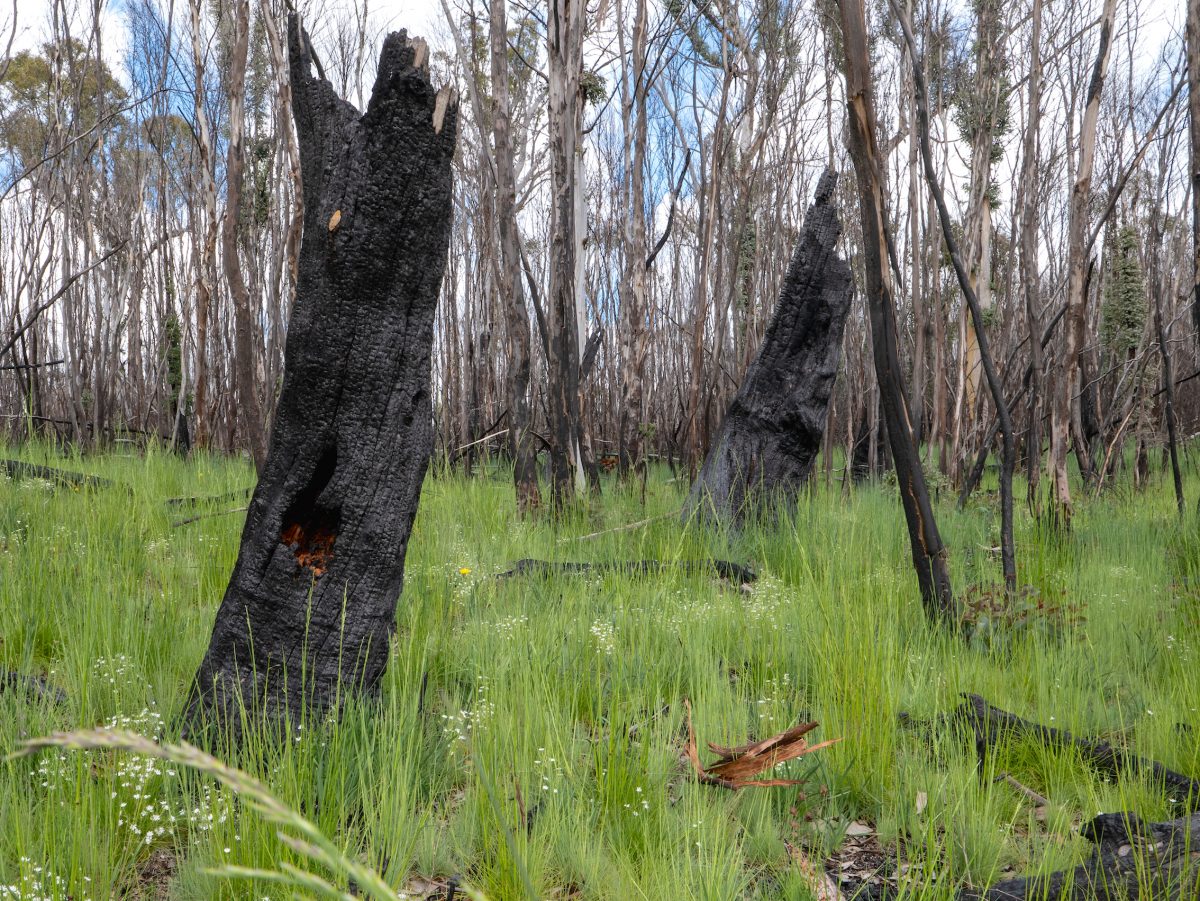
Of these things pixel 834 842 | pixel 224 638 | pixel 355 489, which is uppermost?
pixel 355 489

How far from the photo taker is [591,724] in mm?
2605

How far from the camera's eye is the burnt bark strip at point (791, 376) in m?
5.19

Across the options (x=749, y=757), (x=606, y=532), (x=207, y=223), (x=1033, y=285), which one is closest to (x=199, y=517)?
(x=606, y=532)

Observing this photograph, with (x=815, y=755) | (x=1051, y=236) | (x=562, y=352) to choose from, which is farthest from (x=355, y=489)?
(x=1051, y=236)

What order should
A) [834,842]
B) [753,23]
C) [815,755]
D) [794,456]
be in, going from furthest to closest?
[753,23]
[794,456]
[815,755]
[834,842]

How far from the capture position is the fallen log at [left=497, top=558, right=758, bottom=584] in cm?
387

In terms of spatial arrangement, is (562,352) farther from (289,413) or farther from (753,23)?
(753,23)

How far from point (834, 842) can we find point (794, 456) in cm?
348

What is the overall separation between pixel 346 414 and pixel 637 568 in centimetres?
213

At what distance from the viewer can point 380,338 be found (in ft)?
6.89

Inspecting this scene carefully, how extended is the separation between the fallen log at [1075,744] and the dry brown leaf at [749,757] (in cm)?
52

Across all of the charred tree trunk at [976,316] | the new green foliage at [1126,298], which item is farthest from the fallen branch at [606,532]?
the new green foliage at [1126,298]

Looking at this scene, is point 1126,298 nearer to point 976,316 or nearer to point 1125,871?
point 976,316

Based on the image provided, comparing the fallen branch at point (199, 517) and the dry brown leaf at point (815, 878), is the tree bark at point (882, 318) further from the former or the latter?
the fallen branch at point (199, 517)
